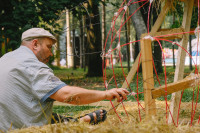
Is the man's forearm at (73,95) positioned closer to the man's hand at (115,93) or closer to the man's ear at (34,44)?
the man's hand at (115,93)

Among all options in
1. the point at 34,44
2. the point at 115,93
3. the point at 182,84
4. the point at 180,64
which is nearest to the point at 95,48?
the point at 180,64

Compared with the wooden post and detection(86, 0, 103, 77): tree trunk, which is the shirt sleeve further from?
detection(86, 0, 103, 77): tree trunk

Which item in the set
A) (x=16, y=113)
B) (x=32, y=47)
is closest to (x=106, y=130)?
(x=16, y=113)

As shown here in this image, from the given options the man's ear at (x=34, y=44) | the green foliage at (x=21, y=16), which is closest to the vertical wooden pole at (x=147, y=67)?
the man's ear at (x=34, y=44)

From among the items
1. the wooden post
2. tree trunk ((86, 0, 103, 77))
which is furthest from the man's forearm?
tree trunk ((86, 0, 103, 77))

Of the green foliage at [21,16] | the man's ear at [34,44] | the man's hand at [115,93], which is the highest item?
the green foliage at [21,16]

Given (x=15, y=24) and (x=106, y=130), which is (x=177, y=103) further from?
(x=15, y=24)

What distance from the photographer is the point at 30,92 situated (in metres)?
2.29

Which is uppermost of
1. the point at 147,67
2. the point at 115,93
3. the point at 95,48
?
the point at 95,48

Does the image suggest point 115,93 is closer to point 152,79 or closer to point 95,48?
point 152,79

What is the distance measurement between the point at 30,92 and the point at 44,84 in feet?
0.71

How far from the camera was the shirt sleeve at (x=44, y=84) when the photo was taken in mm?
2143

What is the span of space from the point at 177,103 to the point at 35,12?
18.5 feet

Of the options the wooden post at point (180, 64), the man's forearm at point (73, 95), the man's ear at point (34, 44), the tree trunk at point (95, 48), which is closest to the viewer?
the man's forearm at point (73, 95)
